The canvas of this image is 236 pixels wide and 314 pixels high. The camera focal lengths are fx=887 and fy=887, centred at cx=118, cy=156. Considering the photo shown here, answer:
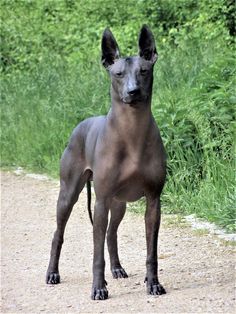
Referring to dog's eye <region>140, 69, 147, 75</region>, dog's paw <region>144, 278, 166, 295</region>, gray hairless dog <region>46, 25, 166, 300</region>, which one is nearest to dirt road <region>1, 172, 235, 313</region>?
dog's paw <region>144, 278, 166, 295</region>

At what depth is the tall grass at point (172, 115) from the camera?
936 centimetres

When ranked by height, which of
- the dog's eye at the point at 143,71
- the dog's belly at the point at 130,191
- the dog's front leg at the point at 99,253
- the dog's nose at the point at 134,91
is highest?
the dog's eye at the point at 143,71

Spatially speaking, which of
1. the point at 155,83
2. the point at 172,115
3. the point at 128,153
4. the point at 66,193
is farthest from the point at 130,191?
the point at 155,83

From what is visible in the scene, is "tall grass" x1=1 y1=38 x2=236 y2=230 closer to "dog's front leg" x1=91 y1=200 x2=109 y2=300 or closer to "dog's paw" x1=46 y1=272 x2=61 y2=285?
"dog's paw" x1=46 y1=272 x2=61 y2=285

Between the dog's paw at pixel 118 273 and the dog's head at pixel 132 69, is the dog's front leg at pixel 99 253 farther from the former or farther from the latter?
the dog's head at pixel 132 69

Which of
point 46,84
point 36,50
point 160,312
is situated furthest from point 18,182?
point 160,312

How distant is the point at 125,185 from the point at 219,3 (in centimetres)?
811

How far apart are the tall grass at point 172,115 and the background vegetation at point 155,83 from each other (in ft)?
0.04

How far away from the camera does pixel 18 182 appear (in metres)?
12.2

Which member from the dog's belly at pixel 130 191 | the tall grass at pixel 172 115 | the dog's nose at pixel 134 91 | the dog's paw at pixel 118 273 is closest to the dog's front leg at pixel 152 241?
the dog's belly at pixel 130 191

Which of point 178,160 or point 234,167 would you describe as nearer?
point 234,167

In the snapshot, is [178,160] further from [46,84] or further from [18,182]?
[46,84]

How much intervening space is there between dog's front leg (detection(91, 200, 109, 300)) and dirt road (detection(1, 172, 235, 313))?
86mm

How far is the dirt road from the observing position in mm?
6164
